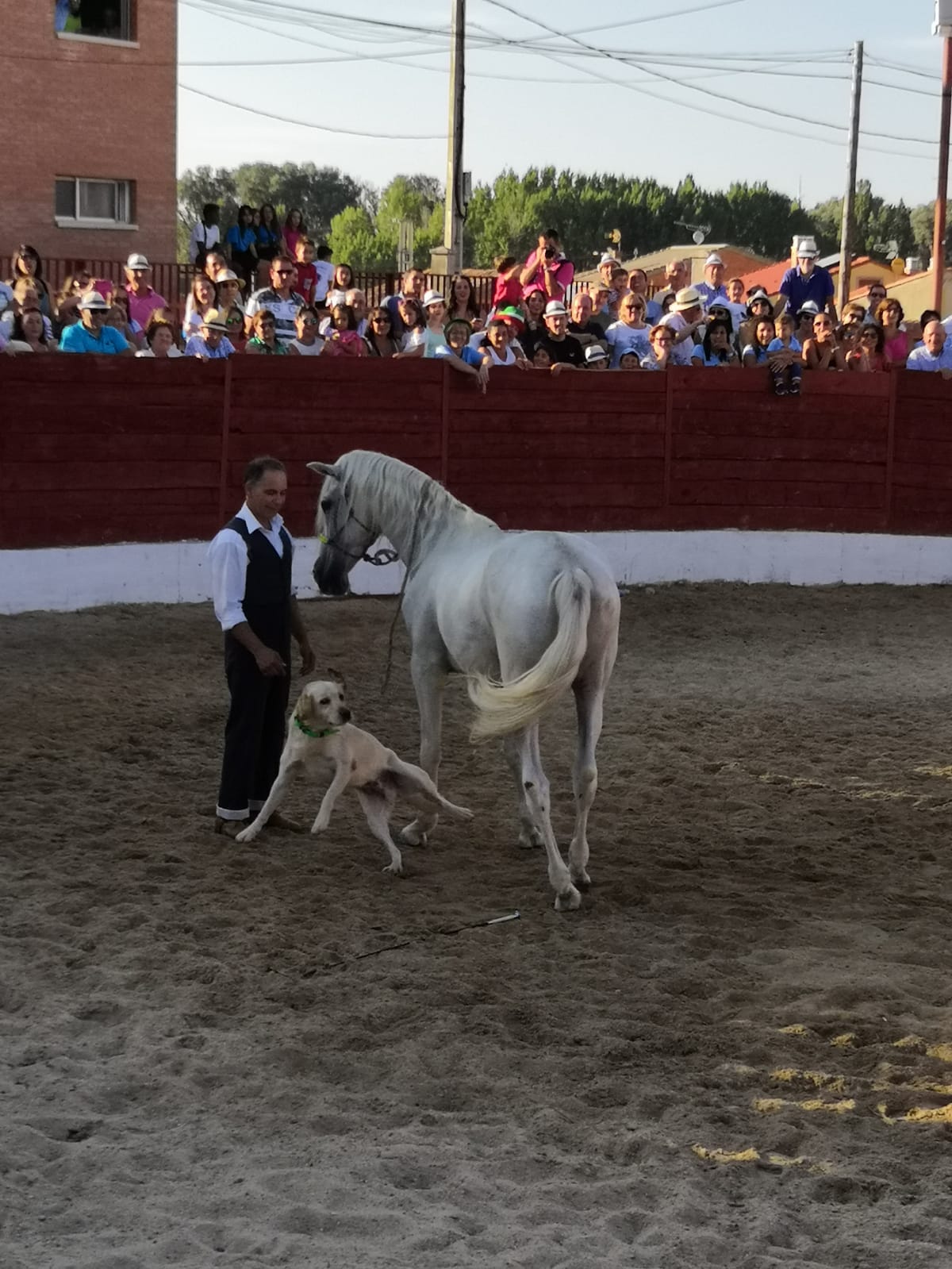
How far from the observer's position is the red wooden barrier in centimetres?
1236

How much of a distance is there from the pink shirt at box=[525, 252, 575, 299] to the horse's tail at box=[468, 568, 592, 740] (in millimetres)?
9596

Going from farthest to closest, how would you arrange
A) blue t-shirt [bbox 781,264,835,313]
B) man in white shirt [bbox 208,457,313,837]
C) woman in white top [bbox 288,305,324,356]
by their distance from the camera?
blue t-shirt [bbox 781,264,835,313] < woman in white top [bbox 288,305,324,356] < man in white shirt [bbox 208,457,313,837]

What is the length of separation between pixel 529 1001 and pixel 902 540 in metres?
11.0

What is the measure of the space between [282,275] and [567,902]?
841 cm

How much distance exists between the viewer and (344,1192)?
3896mm

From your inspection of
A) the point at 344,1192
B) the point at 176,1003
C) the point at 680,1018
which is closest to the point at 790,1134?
the point at 680,1018

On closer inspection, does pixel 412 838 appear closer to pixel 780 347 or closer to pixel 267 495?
pixel 267 495

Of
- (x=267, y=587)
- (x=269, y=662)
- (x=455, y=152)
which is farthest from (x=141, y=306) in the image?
(x=455, y=152)

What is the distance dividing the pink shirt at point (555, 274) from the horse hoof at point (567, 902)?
9863mm

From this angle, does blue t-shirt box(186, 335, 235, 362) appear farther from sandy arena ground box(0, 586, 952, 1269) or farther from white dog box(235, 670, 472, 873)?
white dog box(235, 670, 472, 873)

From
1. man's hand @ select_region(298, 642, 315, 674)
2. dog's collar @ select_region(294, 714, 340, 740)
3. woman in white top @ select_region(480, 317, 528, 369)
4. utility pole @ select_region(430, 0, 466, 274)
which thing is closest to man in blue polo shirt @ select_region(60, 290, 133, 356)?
woman in white top @ select_region(480, 317, 528, 369)

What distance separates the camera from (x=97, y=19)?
25641 millimetres

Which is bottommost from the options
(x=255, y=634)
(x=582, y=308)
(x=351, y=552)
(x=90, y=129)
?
(x=255, y=634)

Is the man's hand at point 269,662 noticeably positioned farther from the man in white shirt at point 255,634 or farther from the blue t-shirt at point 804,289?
the blue t-shirt at point 804,289
